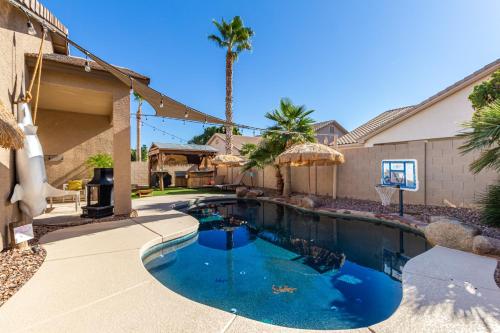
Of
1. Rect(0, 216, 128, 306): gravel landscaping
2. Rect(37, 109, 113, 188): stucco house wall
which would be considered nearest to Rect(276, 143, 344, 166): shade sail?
Rect(0, 216, 128, 306): gravel landscaping

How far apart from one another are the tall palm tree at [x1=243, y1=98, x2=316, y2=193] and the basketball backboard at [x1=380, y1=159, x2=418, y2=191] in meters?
4.01

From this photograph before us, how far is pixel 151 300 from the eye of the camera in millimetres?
2602

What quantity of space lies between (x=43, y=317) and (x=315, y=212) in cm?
804

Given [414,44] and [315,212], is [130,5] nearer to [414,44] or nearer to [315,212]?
[315,212]

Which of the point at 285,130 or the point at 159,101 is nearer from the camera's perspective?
the point at 159,101

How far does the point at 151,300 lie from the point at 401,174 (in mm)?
7925

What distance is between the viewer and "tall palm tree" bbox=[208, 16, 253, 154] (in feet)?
54.2

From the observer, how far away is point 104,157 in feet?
32.7

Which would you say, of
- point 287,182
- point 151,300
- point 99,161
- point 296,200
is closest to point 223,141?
point 287,182

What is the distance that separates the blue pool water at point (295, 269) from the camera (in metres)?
3.07

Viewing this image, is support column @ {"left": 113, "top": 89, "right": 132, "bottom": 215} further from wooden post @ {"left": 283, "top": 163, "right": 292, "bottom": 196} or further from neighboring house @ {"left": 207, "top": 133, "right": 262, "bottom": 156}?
neighboring house @ {"left": 207, "top": 133, "right": 262, "bottom": 156}

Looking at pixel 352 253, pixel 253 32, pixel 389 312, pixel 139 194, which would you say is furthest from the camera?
pixel 253 32

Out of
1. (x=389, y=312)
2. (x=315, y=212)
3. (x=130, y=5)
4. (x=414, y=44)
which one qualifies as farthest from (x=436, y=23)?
(x=130, y=5)

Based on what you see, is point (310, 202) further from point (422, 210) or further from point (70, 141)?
point (70, 141)
